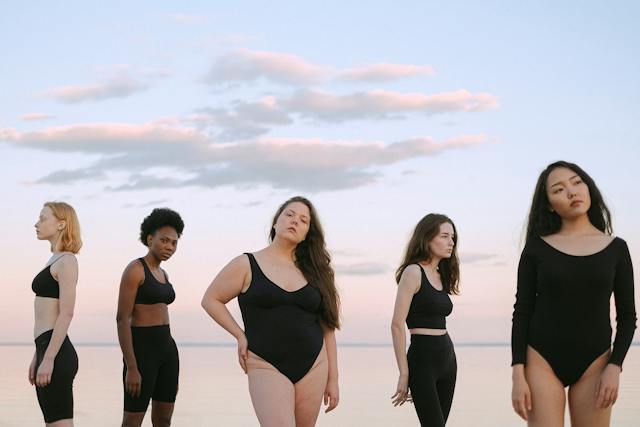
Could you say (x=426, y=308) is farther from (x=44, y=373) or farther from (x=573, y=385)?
(x=44, y=373)

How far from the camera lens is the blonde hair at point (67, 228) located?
6.53 m

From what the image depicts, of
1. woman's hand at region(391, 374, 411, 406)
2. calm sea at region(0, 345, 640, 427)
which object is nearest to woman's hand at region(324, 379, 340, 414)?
woman's hand at region(391, 374, 411, 406)

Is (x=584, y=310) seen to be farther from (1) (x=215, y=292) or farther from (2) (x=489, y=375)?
(2) (x=489, y=375)

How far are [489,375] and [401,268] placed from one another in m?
15.3

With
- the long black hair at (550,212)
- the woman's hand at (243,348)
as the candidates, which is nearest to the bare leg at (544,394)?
the long black hair at (550,212)

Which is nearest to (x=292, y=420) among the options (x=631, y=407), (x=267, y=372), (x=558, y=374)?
(x=267, y=372)

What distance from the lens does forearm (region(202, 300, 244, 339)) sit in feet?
18.8

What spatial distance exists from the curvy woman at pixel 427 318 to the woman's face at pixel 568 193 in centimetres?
211

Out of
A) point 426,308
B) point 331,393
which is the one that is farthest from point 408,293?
point 331,393

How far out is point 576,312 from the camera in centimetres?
468

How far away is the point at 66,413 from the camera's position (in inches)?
248

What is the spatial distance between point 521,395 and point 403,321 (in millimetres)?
2126

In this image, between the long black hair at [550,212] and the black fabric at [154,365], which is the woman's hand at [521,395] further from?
the black fabric at [154,365]

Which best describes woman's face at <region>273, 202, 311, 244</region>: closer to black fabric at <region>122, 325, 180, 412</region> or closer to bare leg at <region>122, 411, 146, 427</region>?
black fabric at <region>122, 325, 180, 412</region>
